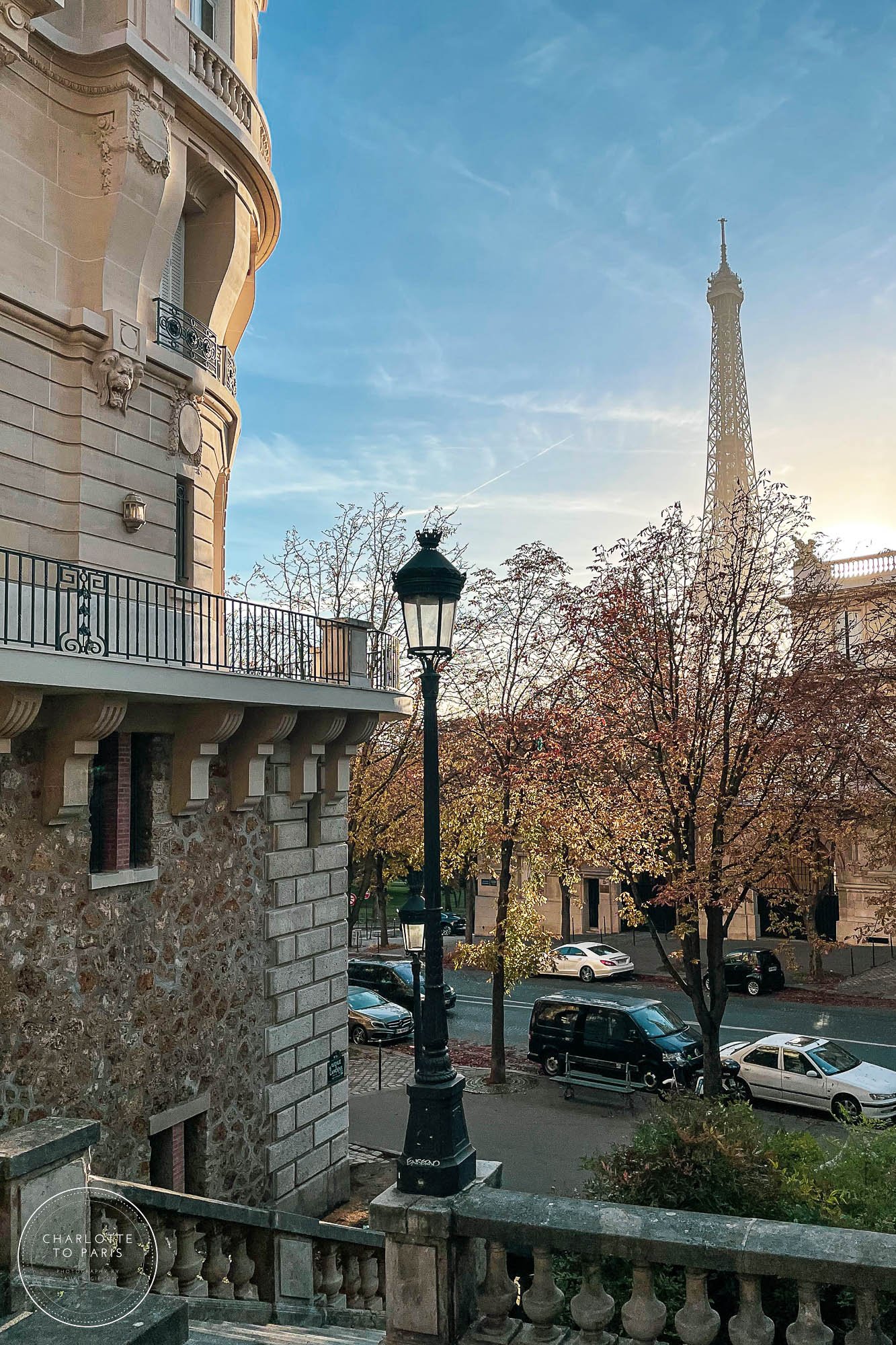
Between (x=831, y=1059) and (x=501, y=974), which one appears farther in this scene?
(x=501, y=974)

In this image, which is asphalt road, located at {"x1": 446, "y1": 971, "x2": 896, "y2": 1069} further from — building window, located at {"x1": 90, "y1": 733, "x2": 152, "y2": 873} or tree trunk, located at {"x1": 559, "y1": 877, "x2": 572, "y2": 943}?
building window, located at {"x1": 90, "y1": 733, "x2": 152, "y2": 873}

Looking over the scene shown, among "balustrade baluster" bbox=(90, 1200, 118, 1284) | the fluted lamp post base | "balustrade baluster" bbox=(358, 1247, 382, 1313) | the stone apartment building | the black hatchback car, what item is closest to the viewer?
the fluted lamp post base

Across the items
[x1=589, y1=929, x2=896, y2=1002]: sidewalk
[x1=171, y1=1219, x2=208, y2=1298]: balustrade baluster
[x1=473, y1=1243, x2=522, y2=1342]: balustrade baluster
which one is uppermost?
[x1=473, y1=1243, x2=522, y2=1342]: balustrade baluster

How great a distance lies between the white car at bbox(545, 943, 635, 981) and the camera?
107 ft

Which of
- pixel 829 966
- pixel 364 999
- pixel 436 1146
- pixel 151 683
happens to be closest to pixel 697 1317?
pixel 436 1146

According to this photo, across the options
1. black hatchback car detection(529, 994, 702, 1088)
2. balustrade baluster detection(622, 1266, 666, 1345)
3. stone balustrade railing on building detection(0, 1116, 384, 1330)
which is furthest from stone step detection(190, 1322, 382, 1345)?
black hatchback car detection(529, 994, 702, 1088)

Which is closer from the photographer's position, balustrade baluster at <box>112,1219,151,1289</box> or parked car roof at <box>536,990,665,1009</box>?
balustrade baluster at <box>112,1219,151,1289</box>

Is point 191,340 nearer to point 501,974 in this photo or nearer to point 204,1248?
point 204,1248

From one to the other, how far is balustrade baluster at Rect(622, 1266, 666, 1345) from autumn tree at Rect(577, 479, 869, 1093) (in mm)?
11526

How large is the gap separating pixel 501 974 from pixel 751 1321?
1702 cm

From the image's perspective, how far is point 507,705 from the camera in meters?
22.9

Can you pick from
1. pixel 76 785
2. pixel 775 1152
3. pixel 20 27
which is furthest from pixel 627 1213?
pixel 20 27

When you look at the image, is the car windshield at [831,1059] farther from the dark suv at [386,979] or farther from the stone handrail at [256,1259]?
the stone handrail at [256,1259]

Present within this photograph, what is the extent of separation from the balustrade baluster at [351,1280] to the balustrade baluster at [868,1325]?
19.8ft
